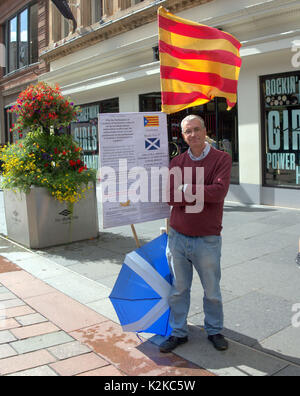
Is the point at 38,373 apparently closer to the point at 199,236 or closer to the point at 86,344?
the point at 86,344

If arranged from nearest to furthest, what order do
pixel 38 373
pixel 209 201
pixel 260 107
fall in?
pixel 38 373, pixel 209 201, pixel 260 107

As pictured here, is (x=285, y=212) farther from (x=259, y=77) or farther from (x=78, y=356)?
(x=78, y=356)

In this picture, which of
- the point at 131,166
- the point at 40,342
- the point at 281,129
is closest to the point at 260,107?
the point at 281,129

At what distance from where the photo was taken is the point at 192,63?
3932mm

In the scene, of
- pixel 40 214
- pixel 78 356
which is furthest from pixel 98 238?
pixel 78 356

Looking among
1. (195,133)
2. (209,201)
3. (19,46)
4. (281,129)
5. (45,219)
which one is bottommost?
(45,219)

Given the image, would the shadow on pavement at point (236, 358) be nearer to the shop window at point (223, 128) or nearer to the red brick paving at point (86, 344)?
the red brick paving at point (86, 344)

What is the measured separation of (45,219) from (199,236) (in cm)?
419

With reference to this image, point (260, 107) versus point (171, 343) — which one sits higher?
point (260, 107)

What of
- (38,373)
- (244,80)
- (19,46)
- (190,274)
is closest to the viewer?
(38,373)

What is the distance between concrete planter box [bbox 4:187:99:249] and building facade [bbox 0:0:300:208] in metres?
4.41

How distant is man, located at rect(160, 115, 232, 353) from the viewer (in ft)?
11.1

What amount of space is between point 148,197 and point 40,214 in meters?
3.43

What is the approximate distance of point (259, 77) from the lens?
9.91 m
